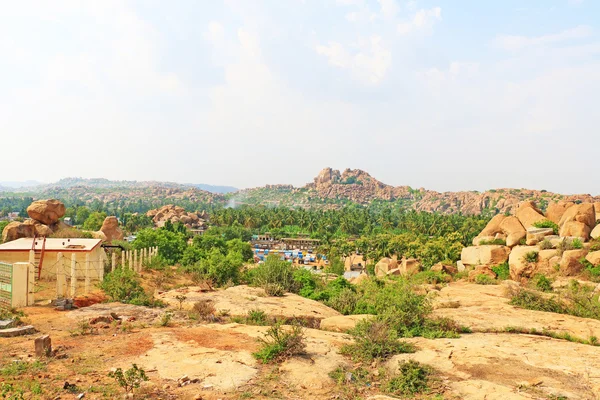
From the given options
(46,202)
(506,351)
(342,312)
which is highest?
(46,202)

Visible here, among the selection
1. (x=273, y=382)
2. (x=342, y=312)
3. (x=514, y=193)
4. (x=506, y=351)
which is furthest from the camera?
(x=514, y=193)

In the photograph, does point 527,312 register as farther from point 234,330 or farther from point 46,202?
point 46,202

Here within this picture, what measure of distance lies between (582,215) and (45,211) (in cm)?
3630

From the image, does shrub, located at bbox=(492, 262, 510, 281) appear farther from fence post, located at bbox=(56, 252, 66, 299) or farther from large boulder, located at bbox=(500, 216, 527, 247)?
fence post, located at bbox=(56, 252, 66, 299)

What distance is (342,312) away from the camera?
50.1 feet

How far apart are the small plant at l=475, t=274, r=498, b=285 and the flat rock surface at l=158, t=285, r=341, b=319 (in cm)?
1209

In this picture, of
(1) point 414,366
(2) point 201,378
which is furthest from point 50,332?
(1) point 414,366

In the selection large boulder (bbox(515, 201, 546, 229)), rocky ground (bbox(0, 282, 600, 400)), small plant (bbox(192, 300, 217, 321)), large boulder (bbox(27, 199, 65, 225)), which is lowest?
small plant (bbox(192, 300, 217, 321))

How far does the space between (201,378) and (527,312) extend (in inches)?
467

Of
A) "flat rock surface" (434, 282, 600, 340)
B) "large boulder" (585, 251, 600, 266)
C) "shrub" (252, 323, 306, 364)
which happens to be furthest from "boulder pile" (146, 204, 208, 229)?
"shrub" (252, 323, 306, 364)

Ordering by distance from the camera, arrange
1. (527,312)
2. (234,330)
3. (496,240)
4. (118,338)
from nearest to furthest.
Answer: (118,338), (234,330), (527,312), (496,240)

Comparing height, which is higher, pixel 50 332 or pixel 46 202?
pixel 46 202

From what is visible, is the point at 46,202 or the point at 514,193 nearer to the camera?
the point at 46,202

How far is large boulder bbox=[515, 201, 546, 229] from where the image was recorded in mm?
28188
